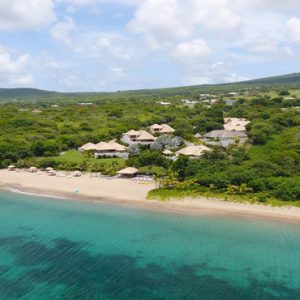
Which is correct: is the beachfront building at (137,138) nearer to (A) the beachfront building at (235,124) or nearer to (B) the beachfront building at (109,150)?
(B) the beachfront building at (109,150)

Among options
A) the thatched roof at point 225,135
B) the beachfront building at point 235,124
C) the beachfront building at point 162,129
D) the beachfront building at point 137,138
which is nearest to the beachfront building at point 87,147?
the beachfront building at point 137,138

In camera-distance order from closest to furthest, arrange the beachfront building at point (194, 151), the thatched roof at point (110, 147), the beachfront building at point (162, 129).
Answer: the beachfront building at point (194, 151)
the thatched roof at point (110, 147)
the beachfront building at point (162, 129)

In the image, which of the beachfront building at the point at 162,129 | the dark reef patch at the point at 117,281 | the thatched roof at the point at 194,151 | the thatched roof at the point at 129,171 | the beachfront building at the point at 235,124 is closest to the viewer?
the dark reef patch at the point at 117,281

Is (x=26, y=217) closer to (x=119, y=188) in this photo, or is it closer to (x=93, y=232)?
(x=93, y=232)

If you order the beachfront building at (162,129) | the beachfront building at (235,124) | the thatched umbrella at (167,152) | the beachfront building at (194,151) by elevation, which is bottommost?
the beachfront building at (235,124)

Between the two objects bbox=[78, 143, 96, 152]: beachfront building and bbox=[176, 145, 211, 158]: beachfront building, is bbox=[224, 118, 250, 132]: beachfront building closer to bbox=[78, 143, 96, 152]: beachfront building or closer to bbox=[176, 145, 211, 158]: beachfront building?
bbox=[176, 145, 211, 158]: beachfront building

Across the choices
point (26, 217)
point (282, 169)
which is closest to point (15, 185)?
point (26, 217)
